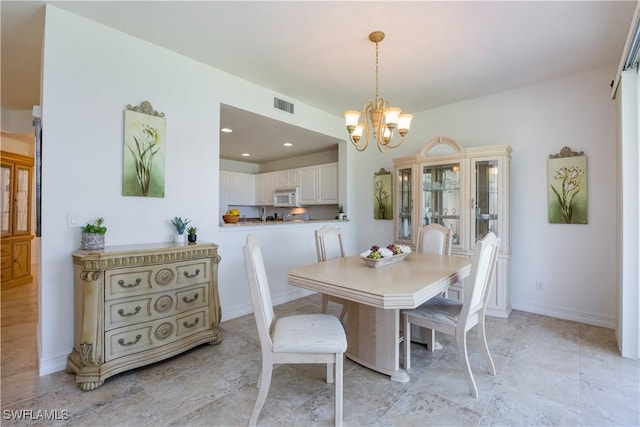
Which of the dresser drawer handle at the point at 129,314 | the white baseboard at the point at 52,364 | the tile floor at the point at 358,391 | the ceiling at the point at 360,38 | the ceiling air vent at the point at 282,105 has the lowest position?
the tile floor at the point at 358,391

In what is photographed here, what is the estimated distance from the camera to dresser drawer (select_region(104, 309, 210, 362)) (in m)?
2.19

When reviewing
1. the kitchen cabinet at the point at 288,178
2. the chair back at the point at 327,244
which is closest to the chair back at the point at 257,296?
the chair back at the point at 327,244

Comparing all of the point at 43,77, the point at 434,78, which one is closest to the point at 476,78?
the point at 434,78

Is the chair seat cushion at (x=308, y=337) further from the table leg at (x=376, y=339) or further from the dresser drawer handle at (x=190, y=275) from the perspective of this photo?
the dresser drawer handle at (x=190, y=275)

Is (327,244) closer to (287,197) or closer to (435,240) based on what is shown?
(435,240)

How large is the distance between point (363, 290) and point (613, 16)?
2.99m

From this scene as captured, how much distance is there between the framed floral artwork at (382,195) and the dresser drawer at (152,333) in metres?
3.22

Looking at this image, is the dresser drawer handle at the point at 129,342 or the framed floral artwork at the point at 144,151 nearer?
the dresser drawer handle at the point at 129,342

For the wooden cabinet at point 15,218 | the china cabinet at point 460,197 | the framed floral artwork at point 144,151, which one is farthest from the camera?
the wooden cabinet at point 15,218

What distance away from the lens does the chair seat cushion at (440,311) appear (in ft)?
6.97

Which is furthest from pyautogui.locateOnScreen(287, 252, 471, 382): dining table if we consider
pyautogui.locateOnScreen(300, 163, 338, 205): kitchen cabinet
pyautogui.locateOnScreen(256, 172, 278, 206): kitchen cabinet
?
pyautogui.locateOnScreen(256, 172, 278, 206): kitchen cabinet

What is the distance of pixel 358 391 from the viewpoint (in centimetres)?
205

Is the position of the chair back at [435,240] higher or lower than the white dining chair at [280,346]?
Answer: higher

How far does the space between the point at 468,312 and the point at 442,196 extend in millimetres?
2301
